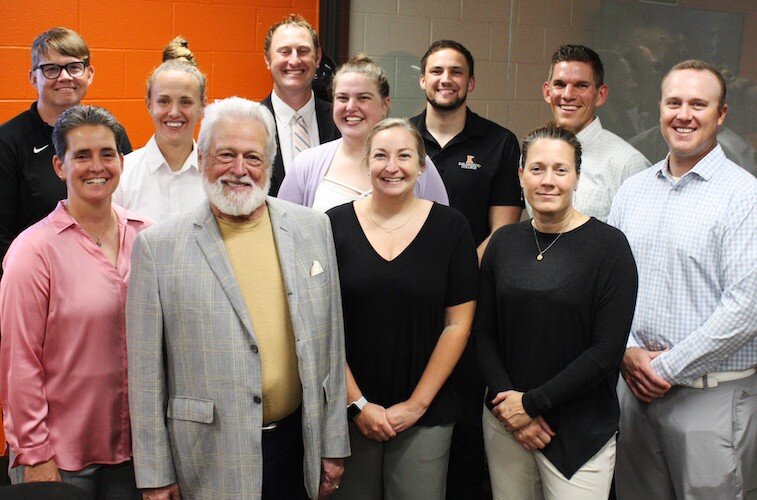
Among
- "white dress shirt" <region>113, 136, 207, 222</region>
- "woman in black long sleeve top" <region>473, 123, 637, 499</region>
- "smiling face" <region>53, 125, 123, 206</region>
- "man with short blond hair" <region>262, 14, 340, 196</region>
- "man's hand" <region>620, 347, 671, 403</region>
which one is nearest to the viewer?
"smiling face" <region>53, 125, 123, 206</region>

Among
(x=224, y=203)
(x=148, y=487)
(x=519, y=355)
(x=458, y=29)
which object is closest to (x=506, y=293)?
(x=519, y=355)

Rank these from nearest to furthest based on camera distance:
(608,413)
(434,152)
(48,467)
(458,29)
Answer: (48,467)
(608,413)
(434,152)
(458,29)

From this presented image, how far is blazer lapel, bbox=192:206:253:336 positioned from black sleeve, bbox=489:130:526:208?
1.38 m

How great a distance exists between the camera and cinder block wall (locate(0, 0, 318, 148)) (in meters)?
3.90

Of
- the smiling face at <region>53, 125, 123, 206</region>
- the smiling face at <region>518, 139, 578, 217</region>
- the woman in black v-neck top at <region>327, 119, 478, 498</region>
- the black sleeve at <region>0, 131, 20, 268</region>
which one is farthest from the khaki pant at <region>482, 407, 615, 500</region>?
the black sleeve at <region>0, 131, 20, 268</region>

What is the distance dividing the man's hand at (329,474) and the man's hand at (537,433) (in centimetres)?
55

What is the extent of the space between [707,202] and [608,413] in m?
0.73

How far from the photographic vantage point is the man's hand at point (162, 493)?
228 cm

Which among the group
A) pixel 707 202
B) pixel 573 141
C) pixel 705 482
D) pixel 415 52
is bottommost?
pixel 705 482

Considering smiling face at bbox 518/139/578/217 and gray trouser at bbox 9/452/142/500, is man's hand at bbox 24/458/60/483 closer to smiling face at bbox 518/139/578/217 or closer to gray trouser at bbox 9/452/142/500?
gray trouser at bbox 9/452/142/500

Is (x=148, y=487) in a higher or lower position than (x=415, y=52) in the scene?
lower

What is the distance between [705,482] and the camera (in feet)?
8.70

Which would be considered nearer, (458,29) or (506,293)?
(506,293)

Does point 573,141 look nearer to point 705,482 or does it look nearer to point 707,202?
point 707,202
